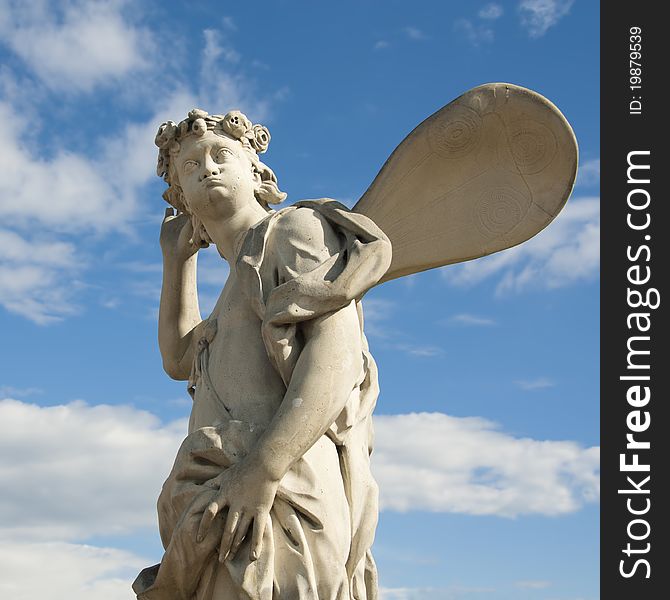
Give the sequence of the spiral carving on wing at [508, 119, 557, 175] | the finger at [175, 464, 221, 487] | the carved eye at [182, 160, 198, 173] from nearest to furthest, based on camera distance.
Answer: the finger at [175, 464, 221, 487] → the carved eye at [182, 160, 198, 173] → the spiral carving on wing at [508, 119, 557, 175]

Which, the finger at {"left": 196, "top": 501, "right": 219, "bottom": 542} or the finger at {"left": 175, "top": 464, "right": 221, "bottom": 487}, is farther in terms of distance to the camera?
the finger at {"left": 175, "top": 464, "right": 221, "bottom": 487}

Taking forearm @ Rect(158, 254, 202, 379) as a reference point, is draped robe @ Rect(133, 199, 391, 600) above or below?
below

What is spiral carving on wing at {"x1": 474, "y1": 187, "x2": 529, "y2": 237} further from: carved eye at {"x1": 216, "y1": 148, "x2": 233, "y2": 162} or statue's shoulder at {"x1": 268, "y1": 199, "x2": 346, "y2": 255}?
carved eye at {"x1": 216, "y1": 148, "x2": 233, "y2": 162}

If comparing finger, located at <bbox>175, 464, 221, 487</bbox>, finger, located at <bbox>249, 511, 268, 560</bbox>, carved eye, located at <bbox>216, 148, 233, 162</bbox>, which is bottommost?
finger, located at <bbox>249, 511, 268, 560</bbox>

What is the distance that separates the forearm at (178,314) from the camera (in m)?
6.56

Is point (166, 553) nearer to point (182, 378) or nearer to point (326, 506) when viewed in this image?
point (326, 506)

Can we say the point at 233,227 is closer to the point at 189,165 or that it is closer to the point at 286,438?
the point at 189,165

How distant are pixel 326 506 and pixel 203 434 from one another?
68 cm

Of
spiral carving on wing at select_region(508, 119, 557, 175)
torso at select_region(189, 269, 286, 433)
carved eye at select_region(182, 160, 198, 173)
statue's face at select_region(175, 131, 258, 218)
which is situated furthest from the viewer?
spiral carving on wing at select_region(508, 119, 557, 175)

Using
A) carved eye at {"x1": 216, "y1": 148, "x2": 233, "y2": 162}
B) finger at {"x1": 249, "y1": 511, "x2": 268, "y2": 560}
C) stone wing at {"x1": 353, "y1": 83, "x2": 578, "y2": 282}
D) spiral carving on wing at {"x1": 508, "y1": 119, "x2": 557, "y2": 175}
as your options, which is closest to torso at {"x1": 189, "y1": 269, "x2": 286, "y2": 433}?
finger at {"x1": 249, "y1": 511, "x2": 268, "y2": 560}

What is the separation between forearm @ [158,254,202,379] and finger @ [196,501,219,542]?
1701 mm

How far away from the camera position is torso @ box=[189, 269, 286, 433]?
17.5 feet

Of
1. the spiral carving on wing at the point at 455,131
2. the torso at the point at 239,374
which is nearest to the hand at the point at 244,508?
the torso at the point at 239,374

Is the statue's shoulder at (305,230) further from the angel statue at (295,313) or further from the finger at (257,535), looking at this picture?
the finger at (257,535)
